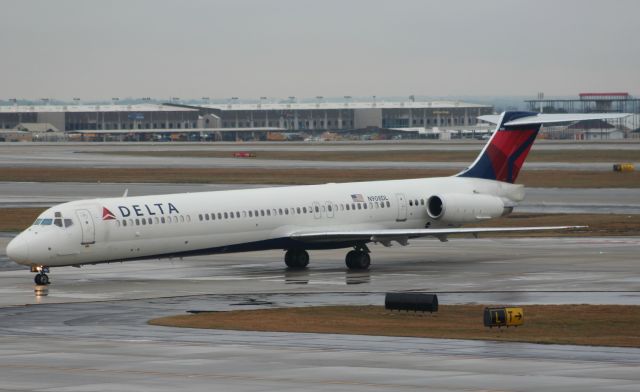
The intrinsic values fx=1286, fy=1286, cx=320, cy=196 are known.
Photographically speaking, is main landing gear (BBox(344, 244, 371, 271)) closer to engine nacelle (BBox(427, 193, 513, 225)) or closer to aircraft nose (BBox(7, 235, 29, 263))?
engine nacelle (BBox(427, 193, 513, 225))

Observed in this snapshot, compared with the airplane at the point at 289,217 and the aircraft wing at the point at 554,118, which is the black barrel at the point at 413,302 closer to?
the airplane at the point at 289,217

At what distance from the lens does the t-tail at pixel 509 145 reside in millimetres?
54812

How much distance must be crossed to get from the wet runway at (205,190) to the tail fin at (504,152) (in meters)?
15.4

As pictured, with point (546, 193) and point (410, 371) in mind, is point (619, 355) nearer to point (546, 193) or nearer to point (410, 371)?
point (410, 371)

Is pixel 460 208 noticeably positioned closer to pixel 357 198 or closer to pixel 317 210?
pixel 357 198

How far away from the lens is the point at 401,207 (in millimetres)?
51156

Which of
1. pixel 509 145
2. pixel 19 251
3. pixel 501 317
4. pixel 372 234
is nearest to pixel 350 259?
pixel 372 234

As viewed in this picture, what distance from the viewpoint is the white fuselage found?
43.4 m

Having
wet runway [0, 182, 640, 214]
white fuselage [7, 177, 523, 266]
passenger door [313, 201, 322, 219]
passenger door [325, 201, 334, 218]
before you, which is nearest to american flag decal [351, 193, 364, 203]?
white fuselage [7, 177, 523, 266]

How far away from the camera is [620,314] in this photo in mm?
33562

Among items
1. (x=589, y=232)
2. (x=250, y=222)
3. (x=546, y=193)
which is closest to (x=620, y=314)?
(x=250, y=222)

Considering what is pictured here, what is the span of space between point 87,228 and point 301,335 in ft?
48.3

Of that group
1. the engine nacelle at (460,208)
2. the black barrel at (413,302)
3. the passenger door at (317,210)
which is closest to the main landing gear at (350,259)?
the passenger door at (317,210)

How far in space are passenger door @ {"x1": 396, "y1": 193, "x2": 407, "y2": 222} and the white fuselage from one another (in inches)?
1.6
